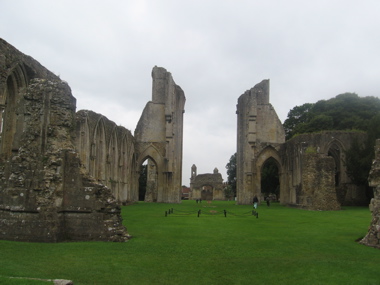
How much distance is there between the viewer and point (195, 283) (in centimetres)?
614

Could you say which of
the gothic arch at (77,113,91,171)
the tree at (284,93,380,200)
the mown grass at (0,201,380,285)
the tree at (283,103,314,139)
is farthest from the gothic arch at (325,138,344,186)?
the mown grass at (0,201,380,285)

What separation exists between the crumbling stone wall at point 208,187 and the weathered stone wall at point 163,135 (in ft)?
83.8

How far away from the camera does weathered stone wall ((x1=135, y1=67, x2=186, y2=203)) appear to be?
124ft

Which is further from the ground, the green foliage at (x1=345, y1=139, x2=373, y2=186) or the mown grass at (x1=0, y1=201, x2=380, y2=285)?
the green foliage at (x1=345, y1=139, x2=373, y2=186)

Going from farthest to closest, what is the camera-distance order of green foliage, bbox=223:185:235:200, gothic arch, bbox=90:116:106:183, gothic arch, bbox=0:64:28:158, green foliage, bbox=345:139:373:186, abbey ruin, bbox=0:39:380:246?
green foliage, bbox=223:185:235:200 < green foliage, bbox=345:139:373:186 < gothic arch, bbox=90:116:106:183 < gothic arch, bbox=0:64:28:158 < abbey ruin, bbox=0:39:380:246

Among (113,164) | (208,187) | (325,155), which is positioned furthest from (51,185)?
(208,187)

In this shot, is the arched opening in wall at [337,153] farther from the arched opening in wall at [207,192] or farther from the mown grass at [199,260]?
the arched opening in wall at [207,192]

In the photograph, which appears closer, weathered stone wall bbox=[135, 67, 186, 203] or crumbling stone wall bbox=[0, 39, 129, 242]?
crumbling stone wall bbox=[0, 39, 129, 242]

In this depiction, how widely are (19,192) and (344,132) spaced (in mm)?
30405

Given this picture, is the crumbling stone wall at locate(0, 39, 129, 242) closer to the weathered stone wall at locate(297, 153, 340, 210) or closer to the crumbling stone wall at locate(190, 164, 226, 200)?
the weathered stone wall at locate(297, 153, 340, 210)

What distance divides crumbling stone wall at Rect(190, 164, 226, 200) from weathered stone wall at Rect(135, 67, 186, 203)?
25.6 m

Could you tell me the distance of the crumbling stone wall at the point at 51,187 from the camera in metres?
9.36

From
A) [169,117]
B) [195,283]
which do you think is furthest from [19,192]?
[169,117]

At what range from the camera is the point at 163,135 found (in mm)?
39344
